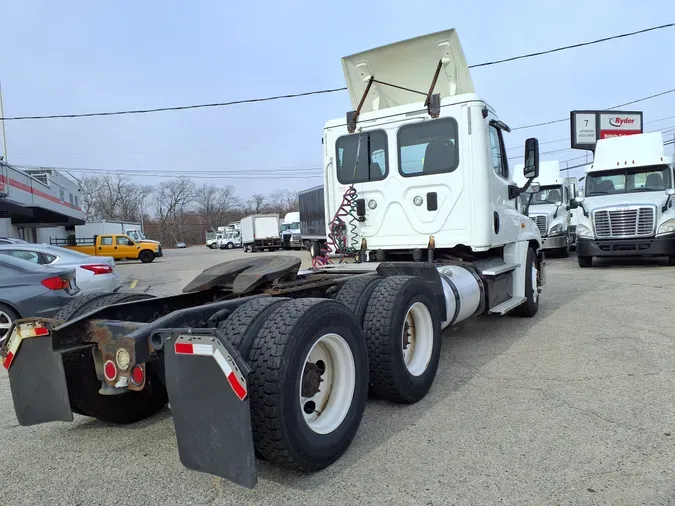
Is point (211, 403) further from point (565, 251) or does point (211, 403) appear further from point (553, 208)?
point (565, 251)

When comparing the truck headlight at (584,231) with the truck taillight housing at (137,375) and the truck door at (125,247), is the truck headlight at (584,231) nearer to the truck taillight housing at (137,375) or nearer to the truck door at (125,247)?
the truck taillight housing at (137,375)

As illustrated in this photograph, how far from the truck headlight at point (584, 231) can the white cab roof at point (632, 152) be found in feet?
5.80

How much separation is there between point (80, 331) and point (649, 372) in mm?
4707

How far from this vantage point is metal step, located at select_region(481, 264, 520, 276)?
579 cm

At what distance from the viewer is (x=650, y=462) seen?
2.86 metres

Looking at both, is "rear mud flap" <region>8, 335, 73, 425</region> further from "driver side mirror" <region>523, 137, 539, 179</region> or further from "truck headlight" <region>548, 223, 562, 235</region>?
"truck headlight" <region>548, 223, 562, 235</region>

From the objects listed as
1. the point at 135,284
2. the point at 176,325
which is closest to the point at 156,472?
the point at 176,325

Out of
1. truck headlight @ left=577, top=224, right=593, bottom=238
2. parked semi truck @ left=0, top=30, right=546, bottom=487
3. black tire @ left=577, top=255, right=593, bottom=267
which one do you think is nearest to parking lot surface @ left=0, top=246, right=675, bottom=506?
parked semi truck @ left=0, top=30, right=546, bottom=487

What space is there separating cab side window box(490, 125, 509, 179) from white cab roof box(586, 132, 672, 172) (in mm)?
9377

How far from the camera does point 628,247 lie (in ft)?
43.3

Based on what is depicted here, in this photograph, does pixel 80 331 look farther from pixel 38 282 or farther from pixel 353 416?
Result: pixel 38 282

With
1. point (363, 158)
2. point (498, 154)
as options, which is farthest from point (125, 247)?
point (498, 154)

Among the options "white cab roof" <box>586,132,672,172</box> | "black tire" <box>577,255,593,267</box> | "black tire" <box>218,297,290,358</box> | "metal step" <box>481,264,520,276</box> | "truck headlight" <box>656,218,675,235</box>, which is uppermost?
"white cab roof" <box>586,132,672,172</box>

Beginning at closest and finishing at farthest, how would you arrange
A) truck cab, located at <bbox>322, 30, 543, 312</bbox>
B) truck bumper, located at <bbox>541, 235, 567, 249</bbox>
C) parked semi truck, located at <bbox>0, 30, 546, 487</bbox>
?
parked semi truck, located at <bbox>0, 30, 546, 487</bbox> → truck cab, located at <bbox>322, 30, 543, 312</bbox> → truck bumper, located at <bbox>541, 235, 567, 249</bbox>
